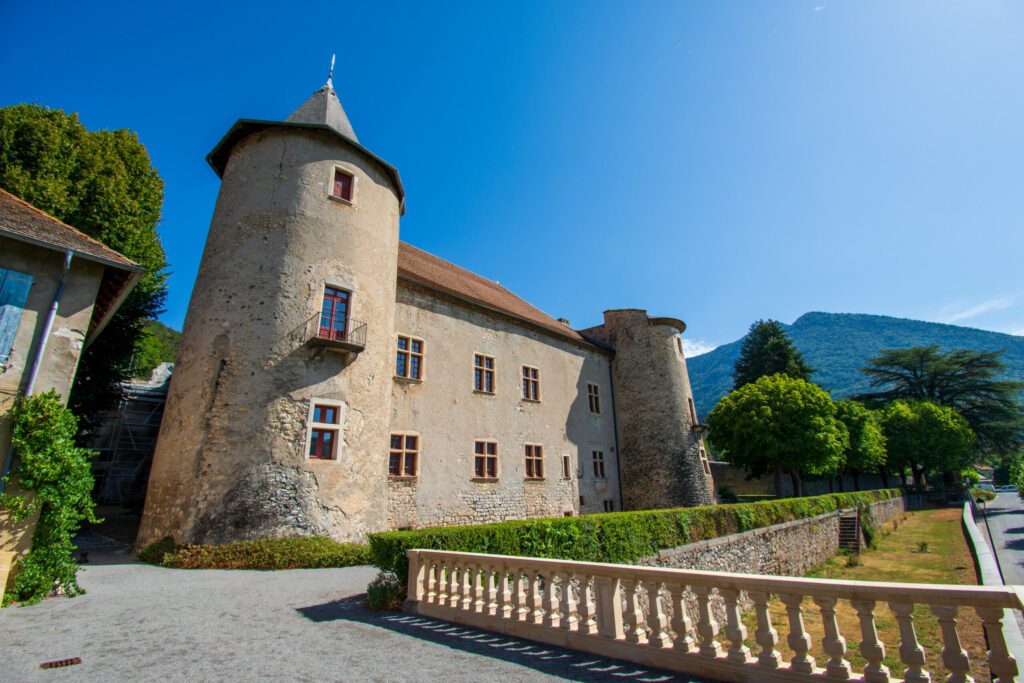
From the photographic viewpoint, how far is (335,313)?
14.5m

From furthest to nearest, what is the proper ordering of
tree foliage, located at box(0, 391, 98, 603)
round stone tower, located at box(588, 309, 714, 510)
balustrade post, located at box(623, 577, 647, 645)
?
1. round stone tower, located at box(588, 309, 714, 510)
2. tree foliage, located at box(0, 391, 98, 603)
3. balustrade post, located at box(623, 577, 647, 645)

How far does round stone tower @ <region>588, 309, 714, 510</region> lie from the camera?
25141 mm

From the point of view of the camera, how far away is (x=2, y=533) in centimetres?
742

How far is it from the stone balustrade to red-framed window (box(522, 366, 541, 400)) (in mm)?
14830

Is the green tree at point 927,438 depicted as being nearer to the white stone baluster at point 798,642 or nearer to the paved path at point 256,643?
the white stone baluster at point 798,642

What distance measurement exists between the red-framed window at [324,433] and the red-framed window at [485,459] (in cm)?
652

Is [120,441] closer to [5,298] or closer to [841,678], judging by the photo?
[5,298]

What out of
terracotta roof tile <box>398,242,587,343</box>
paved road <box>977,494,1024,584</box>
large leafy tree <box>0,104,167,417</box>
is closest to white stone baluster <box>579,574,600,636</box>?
terracotta roof tile <box>398,242,587,343</box>

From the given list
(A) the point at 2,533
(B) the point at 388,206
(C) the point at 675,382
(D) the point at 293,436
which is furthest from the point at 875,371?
(A) the point at 2,533

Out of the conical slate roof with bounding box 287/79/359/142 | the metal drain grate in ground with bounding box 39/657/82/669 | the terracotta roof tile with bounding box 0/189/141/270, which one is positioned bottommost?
the metal drain grate in ground with bounding box 39/657/82/669

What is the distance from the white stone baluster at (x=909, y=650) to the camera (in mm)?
3465

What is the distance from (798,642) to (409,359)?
15.0m

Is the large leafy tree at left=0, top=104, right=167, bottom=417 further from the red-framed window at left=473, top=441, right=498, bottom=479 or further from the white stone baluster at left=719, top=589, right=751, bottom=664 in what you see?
the white stone baluster at left=719, top=589, right=751, bottom=664

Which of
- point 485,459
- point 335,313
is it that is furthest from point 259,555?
point 485,459
